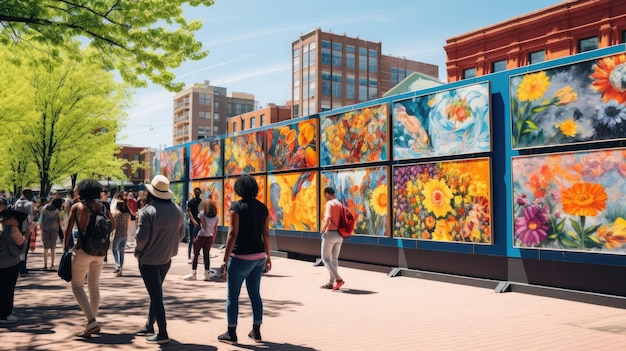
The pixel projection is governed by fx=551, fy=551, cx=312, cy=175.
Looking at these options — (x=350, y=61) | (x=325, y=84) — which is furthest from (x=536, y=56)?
(x=350, y=61)

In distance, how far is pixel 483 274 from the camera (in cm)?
1115

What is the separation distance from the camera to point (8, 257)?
23.9 ft

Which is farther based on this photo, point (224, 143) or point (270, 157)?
point (224, 143)

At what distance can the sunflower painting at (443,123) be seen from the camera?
11047 millimetres

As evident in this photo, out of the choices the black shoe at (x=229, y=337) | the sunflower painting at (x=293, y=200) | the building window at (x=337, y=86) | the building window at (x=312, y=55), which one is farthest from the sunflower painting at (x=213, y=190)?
the building window at (x=312, y=55)

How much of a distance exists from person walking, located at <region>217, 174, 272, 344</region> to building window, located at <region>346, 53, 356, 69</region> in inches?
2976

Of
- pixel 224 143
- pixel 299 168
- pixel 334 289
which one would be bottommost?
pixel 334 289

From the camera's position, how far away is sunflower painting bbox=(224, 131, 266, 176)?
60.2ft

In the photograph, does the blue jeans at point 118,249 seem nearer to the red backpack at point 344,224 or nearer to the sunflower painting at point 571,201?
the red backpack at point 344,224

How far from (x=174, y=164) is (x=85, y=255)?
18665 millimetres

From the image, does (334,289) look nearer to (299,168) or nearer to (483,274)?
(483,274)

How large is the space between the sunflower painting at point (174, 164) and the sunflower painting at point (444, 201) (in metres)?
13.3

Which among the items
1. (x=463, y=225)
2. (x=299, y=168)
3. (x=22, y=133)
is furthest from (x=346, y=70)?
(x=463, y=225)

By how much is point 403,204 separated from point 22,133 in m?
18.9
